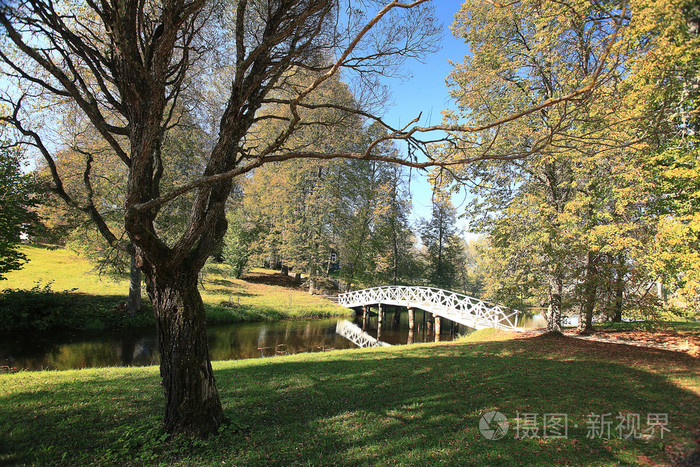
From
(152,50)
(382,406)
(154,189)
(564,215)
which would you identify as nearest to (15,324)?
(154,189)

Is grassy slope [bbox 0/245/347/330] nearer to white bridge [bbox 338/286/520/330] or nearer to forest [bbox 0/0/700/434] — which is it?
white bridge [bbox 338/286/520/330]

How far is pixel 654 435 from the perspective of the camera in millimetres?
2271

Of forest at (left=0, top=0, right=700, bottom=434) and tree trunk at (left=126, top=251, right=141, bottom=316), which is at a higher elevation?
forest at (left=0, top=0, right=700, bottom=434)

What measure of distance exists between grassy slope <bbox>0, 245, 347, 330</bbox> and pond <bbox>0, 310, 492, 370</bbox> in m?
1.44

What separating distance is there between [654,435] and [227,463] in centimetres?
350

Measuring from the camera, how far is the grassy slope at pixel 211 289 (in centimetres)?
1544

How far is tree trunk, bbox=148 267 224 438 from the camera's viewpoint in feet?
11.7

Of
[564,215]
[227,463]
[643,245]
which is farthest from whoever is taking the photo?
[564,215]

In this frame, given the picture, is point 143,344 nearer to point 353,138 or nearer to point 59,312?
point 59,312

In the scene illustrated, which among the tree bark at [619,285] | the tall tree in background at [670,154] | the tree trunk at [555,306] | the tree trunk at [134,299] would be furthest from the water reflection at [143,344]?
the tall tree in background at [670,154]

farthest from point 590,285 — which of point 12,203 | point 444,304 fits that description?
point 12,203

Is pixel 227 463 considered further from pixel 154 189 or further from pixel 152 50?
pixel 152 50

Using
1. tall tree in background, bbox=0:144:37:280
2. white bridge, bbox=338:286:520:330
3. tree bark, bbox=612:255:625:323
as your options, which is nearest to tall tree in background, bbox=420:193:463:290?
white bridge, bbox=338:286:520:330

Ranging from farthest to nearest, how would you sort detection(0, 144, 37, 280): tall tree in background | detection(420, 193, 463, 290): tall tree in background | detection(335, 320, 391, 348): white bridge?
detection(420, 193, 463, 290): tall tree in background < detection(335, 320, 391, 348): white bridge < detection(0, 144, 37, 280): tall tree in background
